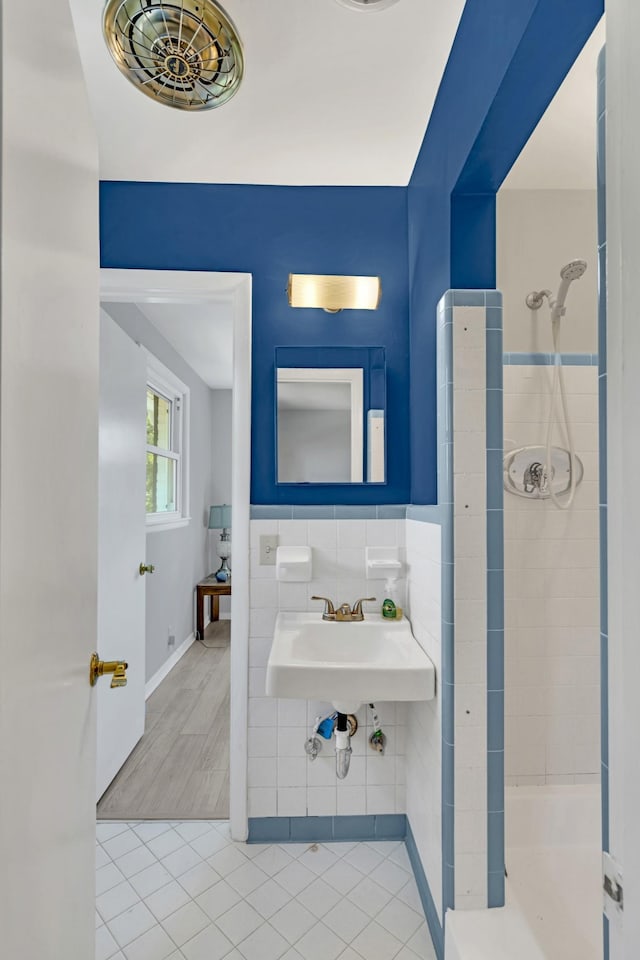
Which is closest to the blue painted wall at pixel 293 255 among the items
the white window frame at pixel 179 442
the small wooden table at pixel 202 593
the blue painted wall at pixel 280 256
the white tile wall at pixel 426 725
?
the blue painted wall at pixel 280 256

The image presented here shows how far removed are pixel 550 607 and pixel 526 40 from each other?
1717mm

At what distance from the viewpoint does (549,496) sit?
198 centimetres

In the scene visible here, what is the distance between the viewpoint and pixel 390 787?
80.3 inches

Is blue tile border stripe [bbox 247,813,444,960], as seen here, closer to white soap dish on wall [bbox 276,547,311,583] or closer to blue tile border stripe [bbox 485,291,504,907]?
blue tile border stripe [bbox 485,291,504,907]

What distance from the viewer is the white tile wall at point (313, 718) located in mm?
2012

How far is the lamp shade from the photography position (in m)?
5.51

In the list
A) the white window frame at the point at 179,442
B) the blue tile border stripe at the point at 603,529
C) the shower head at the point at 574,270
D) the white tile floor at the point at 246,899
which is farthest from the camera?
the white window frame at the point at 179,442

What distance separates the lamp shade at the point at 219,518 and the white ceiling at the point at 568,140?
420cm

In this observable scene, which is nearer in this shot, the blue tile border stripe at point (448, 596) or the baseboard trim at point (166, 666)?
the blue tile border stripe at point (448, 596)

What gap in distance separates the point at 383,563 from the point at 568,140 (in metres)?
1.58

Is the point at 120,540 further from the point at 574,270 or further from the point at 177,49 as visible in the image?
the point at 574,270

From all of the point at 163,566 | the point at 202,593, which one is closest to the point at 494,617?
the point at 163,566

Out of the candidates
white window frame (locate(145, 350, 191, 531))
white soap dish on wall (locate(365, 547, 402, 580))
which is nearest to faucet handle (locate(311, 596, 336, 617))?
white soap dish on wall (locate(365, 547, 402, 580))

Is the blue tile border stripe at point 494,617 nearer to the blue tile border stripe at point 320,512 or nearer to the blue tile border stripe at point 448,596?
the blue tile border stripe at point 448,596
